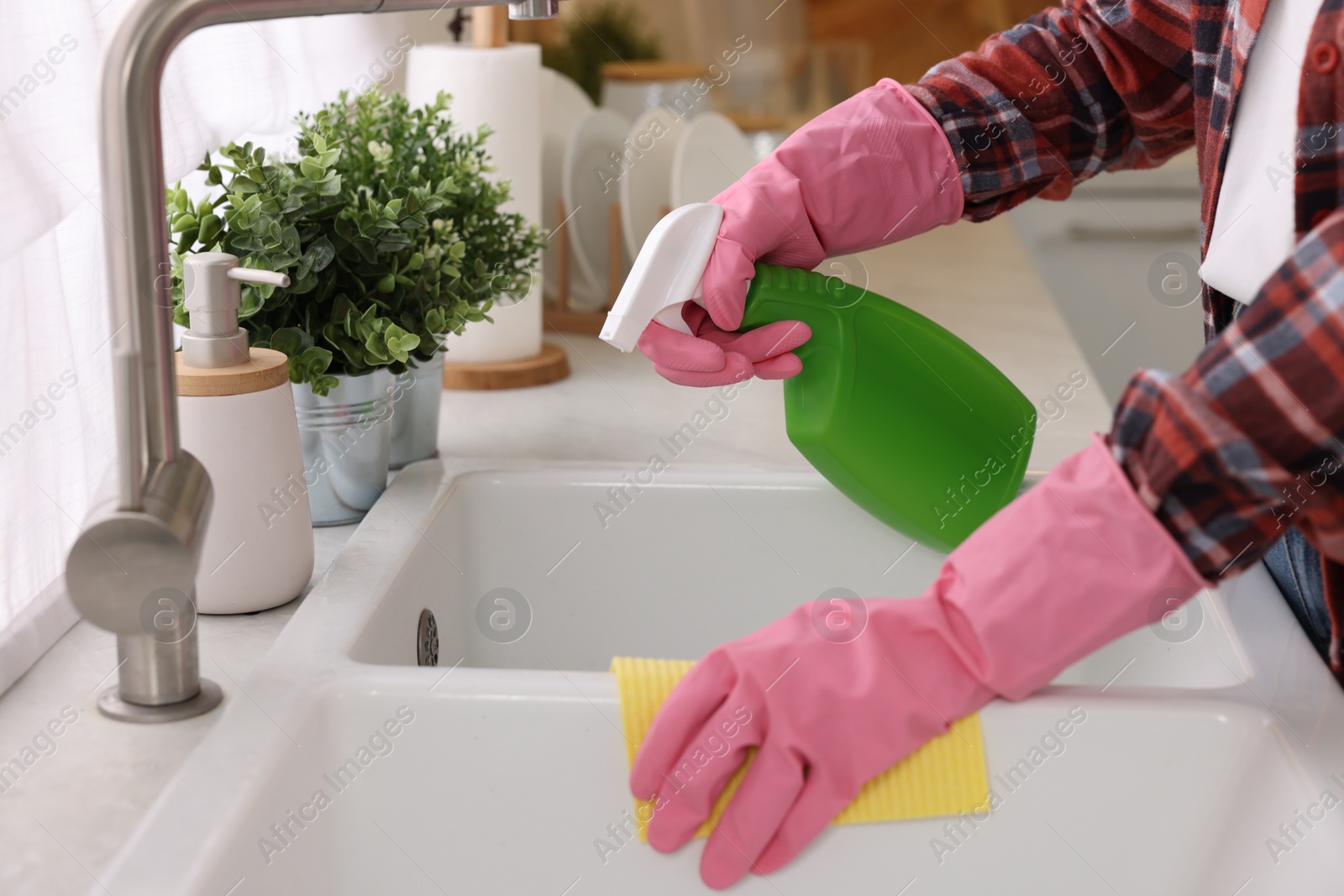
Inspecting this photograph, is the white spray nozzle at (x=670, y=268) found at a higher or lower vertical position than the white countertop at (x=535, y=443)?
higher

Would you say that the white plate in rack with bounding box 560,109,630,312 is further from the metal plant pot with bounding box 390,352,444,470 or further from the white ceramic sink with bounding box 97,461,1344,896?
the white ceramic sink with bounding box 97,461,1344,896

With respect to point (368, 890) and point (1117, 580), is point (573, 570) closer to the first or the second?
point (368, 890)

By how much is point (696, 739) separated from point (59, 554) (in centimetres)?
39

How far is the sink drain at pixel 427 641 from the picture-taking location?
28.8 inches

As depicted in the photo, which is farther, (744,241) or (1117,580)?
(744,241)

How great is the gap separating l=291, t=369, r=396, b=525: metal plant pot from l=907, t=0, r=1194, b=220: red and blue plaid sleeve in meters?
0.42

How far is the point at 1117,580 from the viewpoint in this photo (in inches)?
19.1

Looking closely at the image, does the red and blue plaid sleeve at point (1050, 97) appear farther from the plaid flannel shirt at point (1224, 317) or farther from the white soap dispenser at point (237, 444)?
the white soap dispenser at point (237, 444)

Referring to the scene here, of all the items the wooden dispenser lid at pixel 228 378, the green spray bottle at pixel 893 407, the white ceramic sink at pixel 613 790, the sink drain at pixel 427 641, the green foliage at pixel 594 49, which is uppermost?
the green foliage at pixel 594 49

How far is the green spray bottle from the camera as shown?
2.51 feet

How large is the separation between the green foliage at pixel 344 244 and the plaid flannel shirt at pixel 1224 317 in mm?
344

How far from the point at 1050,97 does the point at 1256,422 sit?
0.43 metres

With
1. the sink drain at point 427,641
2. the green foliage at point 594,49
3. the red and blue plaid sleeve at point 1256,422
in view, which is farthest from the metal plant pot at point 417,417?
the green foliage at point 594,49

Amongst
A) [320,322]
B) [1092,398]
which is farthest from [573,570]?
[1092,398]
